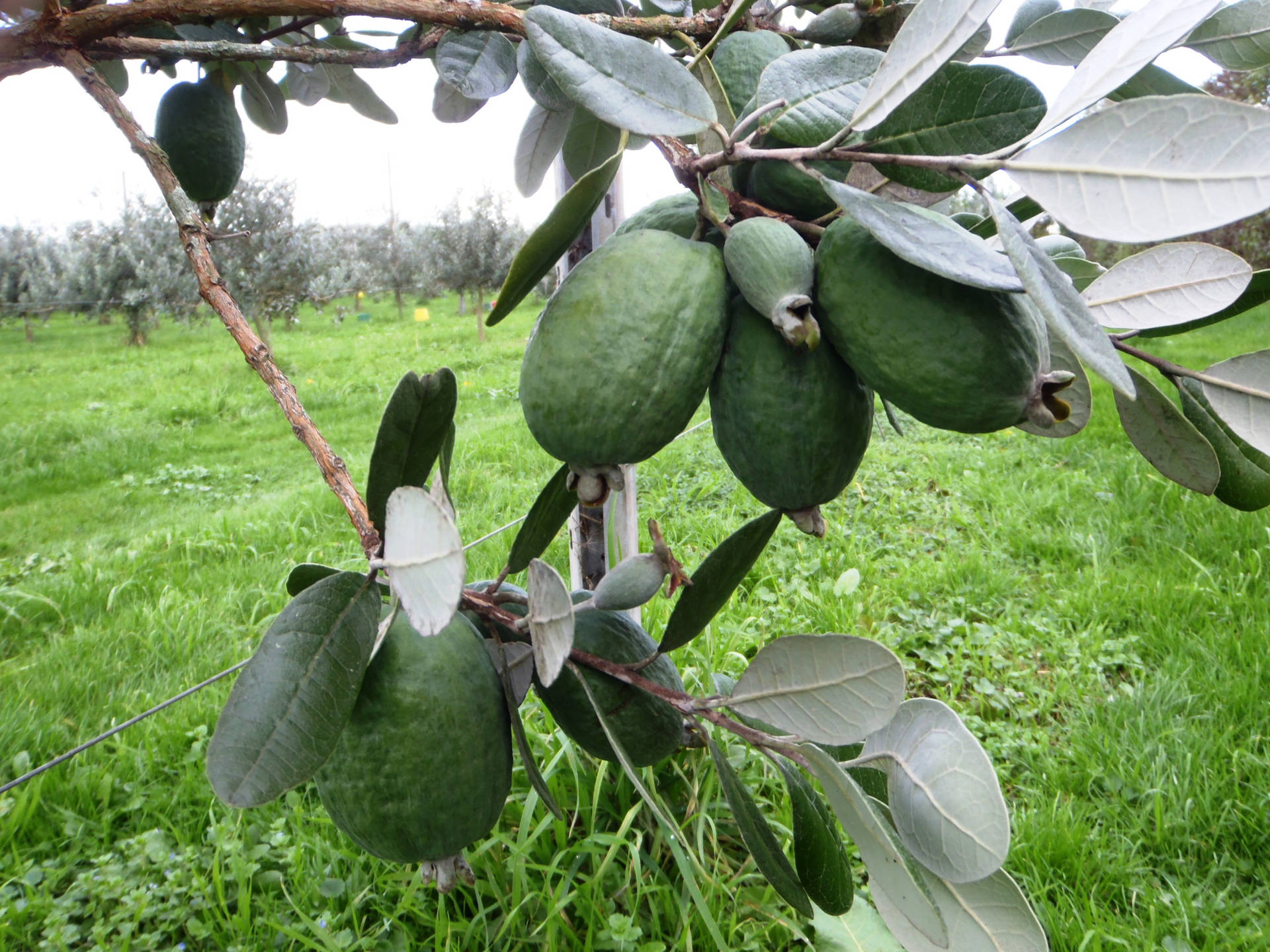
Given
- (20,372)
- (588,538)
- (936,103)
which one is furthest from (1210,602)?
(20,372)

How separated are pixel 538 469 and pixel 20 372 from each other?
848 cm

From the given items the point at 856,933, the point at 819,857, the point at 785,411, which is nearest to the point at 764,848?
the point at 819,857

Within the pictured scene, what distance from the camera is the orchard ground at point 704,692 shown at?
1569mm

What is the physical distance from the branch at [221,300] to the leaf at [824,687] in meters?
0.28

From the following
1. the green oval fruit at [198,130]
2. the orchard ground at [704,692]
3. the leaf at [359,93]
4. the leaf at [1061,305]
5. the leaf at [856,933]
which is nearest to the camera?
the leaf at [1061,305]

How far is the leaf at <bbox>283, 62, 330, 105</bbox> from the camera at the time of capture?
114 centimetres

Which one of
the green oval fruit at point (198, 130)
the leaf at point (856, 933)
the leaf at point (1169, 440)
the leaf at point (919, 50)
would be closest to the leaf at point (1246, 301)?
the leaf at point (1169, 440)

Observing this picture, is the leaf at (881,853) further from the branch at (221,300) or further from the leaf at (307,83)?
the leaf at (307,83)

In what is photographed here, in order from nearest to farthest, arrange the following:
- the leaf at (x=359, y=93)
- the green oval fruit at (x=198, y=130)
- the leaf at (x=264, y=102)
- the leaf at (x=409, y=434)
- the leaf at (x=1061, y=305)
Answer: the leaf at (x=1061, y=305)
the leaf at (x=409, y=434)
the green oval fruit at (x=198, y=130)
the leaf at (x=264, y=102)
the leaf at (x=359, y=93)

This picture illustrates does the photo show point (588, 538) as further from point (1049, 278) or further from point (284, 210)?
point (284, 210)

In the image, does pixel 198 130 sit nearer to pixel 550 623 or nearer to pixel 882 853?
pixel 550 623

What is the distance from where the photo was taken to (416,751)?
0.54 metres

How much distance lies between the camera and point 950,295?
399 millimetres

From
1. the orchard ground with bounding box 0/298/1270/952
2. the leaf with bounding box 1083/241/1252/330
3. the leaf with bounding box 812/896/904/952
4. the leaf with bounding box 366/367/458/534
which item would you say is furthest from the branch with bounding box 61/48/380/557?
the leaf with bounding box 812/896/904/952
